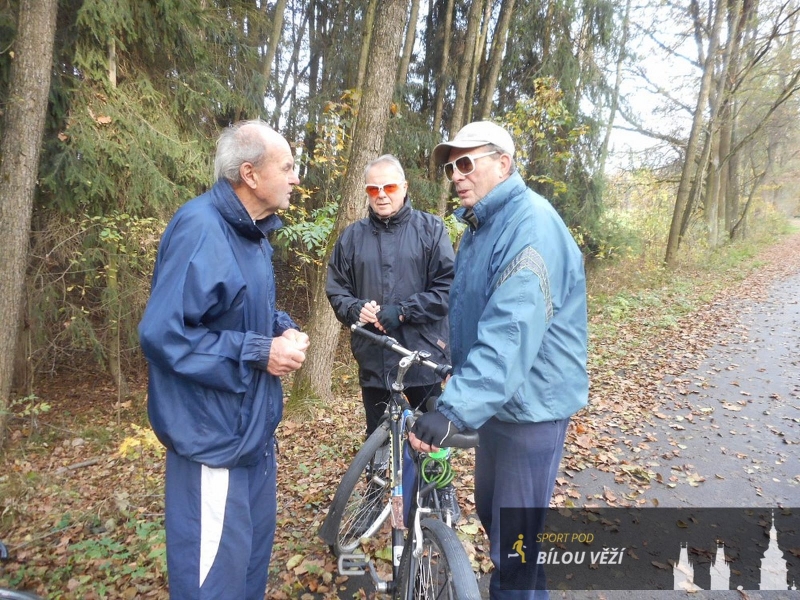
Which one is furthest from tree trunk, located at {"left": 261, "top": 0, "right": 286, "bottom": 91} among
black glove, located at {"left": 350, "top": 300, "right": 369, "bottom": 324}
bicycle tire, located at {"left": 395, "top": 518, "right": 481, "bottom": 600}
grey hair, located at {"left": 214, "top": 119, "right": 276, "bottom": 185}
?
bicycle tire, located at {"left": 395, "top": 518, "right": 481, "bottom": 600}

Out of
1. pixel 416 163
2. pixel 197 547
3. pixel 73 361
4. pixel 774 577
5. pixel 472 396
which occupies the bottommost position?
pixel 73 361

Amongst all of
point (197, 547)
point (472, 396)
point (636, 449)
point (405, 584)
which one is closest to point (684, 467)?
point (636, 449)

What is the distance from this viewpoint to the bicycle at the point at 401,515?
188cm

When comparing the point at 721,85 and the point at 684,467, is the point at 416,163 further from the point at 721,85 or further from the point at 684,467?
the point at 721,85

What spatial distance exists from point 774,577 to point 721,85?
646 inches

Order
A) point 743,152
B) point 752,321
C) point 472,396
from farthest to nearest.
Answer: point 743,152 → point 752,321 → point 472,396

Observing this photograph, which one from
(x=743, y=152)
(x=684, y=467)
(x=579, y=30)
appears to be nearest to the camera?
(x=684, y=467)

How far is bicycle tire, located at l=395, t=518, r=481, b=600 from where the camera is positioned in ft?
5.74

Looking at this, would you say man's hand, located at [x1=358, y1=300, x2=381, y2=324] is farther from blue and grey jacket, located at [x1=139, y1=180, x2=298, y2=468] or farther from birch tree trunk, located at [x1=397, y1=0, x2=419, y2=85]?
birch tree trunk, located at [x1=397, y1=0, x2=419, y2=85]

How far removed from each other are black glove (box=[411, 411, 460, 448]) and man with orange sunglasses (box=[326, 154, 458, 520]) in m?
1.27

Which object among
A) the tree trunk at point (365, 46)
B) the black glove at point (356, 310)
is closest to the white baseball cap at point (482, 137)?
the black glove at point (356, 310)

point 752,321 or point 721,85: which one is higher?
point 721,85

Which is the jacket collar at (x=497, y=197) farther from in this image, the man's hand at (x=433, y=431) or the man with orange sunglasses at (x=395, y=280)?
the man with orange sunglasses at (x=395, y=280)

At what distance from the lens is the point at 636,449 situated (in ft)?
15.0
